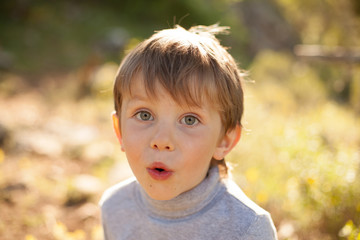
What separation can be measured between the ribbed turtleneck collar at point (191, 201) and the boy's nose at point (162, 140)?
0.26 m

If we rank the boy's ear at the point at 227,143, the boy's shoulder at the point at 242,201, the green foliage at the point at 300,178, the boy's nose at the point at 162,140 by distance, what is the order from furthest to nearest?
the green foliage at the point at 300,178 < the boy's ear at the point at 227,143 < the boy's shoulder at the point at 242,201 < the boy's nose at the point at 162,140

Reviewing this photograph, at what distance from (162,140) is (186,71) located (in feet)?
0.92

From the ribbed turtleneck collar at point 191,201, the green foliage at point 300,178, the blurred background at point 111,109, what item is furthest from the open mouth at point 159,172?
the green foliage at point 300,178

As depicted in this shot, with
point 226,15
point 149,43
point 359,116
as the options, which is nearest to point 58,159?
point 149,43

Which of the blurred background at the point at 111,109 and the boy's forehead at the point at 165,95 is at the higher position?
the boy's forehead at the point at 165,95

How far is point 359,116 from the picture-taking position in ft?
21.4

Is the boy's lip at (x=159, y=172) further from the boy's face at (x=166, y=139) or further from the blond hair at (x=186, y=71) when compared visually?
the blond hair at (x=186, y=71)

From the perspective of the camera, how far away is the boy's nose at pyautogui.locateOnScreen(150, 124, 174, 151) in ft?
4.30

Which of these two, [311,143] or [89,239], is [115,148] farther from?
[311,143]

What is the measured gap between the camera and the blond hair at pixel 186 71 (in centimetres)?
136

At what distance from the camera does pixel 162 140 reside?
1309 mm

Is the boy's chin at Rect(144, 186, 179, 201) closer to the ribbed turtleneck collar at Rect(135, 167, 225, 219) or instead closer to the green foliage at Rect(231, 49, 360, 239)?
the ribbed turtleneck collar at Rect(135, 167, 225, 219)

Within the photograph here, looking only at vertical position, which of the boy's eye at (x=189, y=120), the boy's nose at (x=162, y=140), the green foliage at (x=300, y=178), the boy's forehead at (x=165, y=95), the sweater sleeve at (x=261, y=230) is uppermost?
the boy's forehead at (x=165, y=95)

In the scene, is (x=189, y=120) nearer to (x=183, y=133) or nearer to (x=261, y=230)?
(x=183, y=133)
